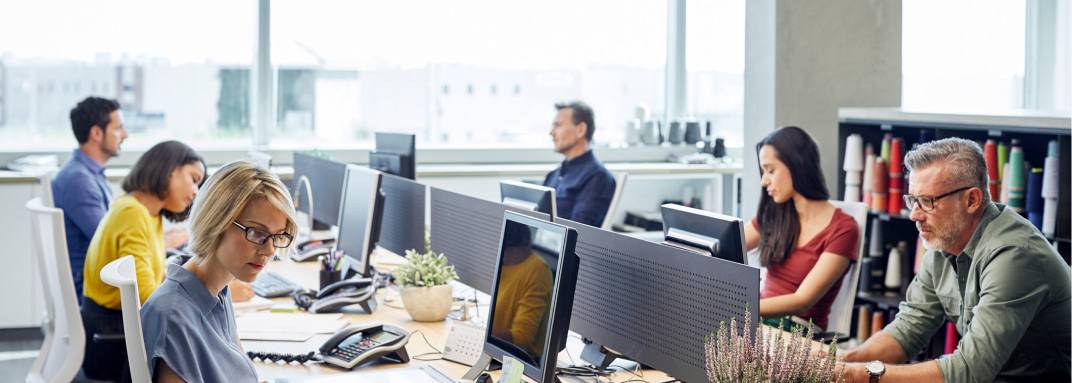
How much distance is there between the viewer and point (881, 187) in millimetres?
3906

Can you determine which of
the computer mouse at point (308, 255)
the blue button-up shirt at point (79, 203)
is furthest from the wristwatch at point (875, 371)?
the blue button-up shirt at point (79, 203)

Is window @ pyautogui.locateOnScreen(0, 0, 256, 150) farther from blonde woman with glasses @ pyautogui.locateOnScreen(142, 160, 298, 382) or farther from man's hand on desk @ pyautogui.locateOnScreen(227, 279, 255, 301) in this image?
blonde woman with glasses @ pyautogui.locateOnScreen(142, 160, 298, 382)

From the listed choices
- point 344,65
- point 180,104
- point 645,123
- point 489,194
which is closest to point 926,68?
point 645,123

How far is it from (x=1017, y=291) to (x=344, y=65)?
465 centimetres

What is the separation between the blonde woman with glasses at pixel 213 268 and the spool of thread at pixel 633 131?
15.2 feet

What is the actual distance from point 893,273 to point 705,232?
2.16m

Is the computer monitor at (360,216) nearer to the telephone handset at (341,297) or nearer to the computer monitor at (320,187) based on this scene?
the telephone handset at (341,297)

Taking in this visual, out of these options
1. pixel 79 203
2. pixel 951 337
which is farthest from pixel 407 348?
pixel 951 337

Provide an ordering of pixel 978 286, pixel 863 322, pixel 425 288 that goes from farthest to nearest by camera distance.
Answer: pixel 863 322 → pixel 425 288 → pixel 978 286

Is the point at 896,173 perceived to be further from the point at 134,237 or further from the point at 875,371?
the point at 134,237

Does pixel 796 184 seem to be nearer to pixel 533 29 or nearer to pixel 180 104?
pixel 533 29

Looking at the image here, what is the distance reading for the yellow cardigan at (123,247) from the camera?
275cm

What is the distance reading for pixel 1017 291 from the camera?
2086mm

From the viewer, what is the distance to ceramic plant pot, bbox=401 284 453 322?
2.66 metres
